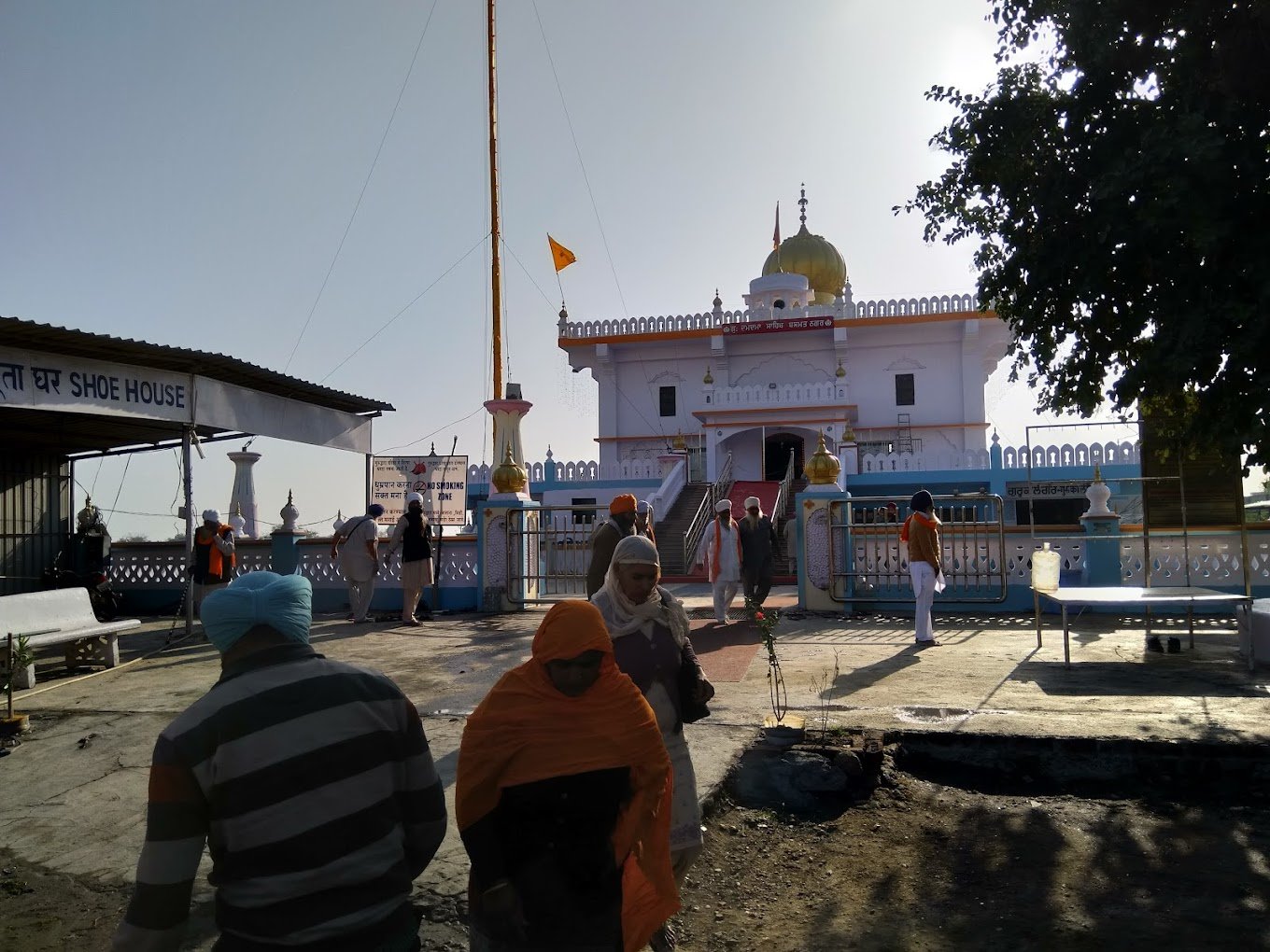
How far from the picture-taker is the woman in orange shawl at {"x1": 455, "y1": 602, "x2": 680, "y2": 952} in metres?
2.36

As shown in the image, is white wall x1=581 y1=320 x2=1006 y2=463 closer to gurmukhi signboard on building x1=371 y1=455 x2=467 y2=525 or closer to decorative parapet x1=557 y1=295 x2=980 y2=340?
decorative parapet x1=557 y1=295 x2=980 y2=340

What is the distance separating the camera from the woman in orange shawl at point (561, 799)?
2.36 m

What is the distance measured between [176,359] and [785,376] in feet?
78.3

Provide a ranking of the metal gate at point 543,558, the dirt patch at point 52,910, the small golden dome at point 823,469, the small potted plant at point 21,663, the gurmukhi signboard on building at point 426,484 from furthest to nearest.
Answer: the gurmukhi signboard on building at point 426,484, the metal gate at point 543,558, the small golden dome at point 823,469, the small potted plant at point 21,663, the dirt patch at point 52,910

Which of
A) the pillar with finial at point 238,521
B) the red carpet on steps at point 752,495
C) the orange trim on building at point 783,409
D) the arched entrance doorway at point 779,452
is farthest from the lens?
the arched entrance doorway at point 779,452

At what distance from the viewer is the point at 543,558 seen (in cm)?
1391

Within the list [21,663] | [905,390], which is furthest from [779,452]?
[21,663]

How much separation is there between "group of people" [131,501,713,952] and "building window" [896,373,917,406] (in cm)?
2923

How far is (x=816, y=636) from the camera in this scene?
10.4m

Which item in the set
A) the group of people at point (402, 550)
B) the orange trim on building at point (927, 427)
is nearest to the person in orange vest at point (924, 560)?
the group of people at point (402, 550)

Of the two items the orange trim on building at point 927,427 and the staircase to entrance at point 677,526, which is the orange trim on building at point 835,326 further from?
the staircase to entrance at point 677,526

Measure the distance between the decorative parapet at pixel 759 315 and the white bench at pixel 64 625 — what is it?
79.6 ft

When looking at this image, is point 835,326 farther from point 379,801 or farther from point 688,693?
point 379,801

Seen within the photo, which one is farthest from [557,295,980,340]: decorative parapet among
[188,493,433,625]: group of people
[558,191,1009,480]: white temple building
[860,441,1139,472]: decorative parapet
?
[188,493,433,625]: group of people
